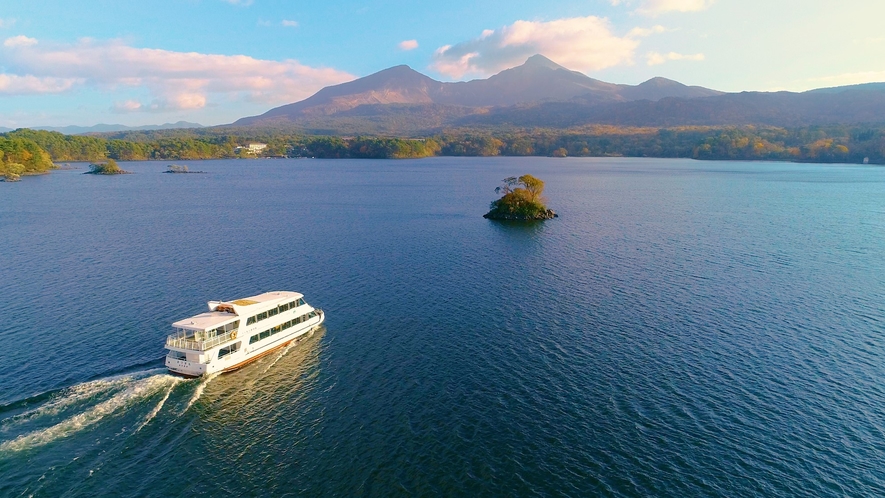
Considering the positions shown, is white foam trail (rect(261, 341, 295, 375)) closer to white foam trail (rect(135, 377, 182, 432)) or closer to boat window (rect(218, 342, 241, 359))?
boat window (rect(218, 342, 241, 359))

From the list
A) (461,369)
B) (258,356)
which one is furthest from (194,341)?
(461,369)

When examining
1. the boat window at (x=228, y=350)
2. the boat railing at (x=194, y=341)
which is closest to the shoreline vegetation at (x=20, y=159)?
the boat railing at (x=194, y=341)

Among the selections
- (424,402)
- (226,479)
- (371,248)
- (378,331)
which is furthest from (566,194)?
(226,479)

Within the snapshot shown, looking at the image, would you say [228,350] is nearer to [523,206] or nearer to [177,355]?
[177,355]

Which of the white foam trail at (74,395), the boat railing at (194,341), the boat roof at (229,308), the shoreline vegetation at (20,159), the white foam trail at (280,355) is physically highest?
the shoreline vegetation at (20,159)

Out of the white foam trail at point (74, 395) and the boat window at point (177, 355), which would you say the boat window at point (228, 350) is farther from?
the white foam trail at point (74, 395)
